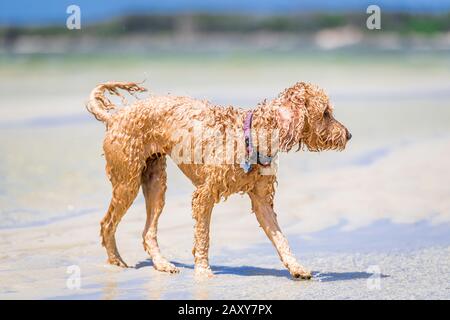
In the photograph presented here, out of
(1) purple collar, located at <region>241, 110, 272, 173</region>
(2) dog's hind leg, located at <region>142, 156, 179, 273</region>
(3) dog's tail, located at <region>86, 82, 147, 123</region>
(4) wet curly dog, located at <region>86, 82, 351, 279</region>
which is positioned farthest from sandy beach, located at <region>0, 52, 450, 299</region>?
(3) dog's tail, located at <region>86, 82, 147, 123</region>

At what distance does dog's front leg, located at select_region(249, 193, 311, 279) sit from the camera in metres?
8.46

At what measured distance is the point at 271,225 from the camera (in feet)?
28.1

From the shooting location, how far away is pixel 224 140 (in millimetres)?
8391

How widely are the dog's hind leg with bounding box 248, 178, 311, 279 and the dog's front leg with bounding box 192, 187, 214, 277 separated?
34 centimetres

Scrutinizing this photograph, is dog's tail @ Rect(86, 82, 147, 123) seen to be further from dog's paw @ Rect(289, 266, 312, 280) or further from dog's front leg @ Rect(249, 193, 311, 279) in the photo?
dog's paw @ Rect(289, 266, 312, 280)

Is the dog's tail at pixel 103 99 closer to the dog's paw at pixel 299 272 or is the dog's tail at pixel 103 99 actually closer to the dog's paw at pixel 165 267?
the dog's paw at pixel 165 267

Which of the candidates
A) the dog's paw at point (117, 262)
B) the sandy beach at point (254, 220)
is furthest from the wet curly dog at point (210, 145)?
the sandy beach at point (254, 220)

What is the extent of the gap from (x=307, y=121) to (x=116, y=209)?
1.67 m

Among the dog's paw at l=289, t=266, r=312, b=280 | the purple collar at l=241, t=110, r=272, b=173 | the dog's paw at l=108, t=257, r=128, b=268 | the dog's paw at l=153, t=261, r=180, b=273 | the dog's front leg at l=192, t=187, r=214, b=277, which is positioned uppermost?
the purple collar at l=241, t=110, r=272, b=173

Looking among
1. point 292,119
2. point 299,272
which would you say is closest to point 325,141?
point 292,119
